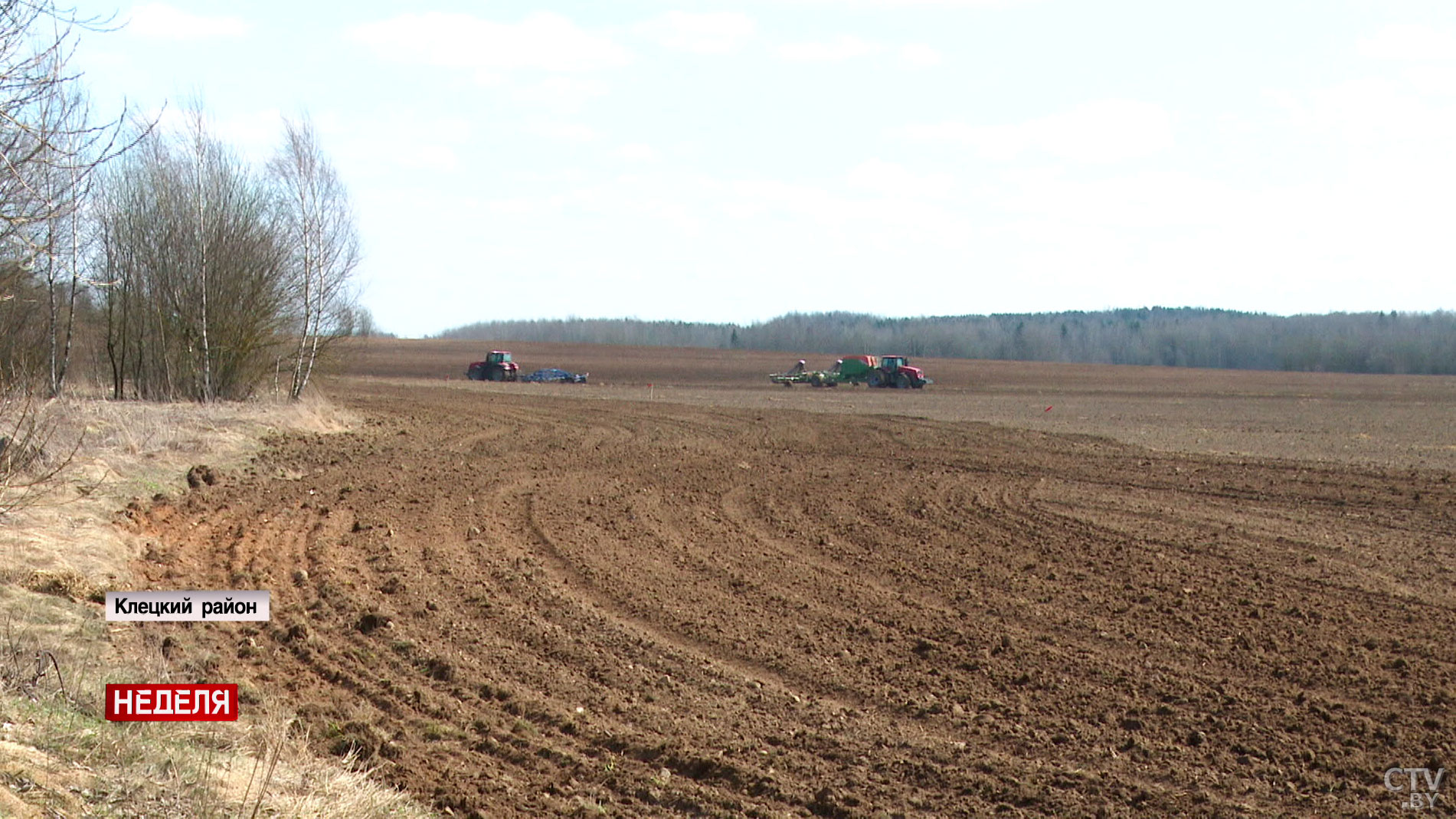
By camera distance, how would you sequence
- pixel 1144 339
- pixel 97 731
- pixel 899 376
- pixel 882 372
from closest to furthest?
1. pixel 97 731
2. pixel 899 376
3. pixel 882 372
4. pixel 1144 339

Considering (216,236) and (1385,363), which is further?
(1385,363)

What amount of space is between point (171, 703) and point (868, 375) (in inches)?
2057

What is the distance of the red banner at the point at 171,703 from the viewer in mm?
5957

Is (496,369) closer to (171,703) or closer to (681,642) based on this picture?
(681,642)

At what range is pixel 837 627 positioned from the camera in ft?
30.0

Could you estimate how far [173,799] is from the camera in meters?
4.56

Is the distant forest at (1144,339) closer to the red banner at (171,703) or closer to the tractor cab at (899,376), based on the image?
the tractor cab at (899,376)

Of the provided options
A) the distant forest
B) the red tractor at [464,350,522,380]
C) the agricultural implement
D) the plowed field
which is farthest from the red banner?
the distant forest

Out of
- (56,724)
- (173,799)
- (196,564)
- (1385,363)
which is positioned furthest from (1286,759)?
(1385,363)

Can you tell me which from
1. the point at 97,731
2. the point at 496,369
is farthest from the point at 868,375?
the point at 97,731

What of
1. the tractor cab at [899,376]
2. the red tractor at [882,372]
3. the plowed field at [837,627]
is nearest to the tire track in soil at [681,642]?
the plowed field at [837,627]

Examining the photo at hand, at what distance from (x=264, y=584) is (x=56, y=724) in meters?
4.69

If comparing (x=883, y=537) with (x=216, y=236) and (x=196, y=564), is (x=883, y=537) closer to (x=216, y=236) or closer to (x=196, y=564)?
(x=196, y=564)

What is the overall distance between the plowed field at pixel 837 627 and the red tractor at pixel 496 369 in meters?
37.7
